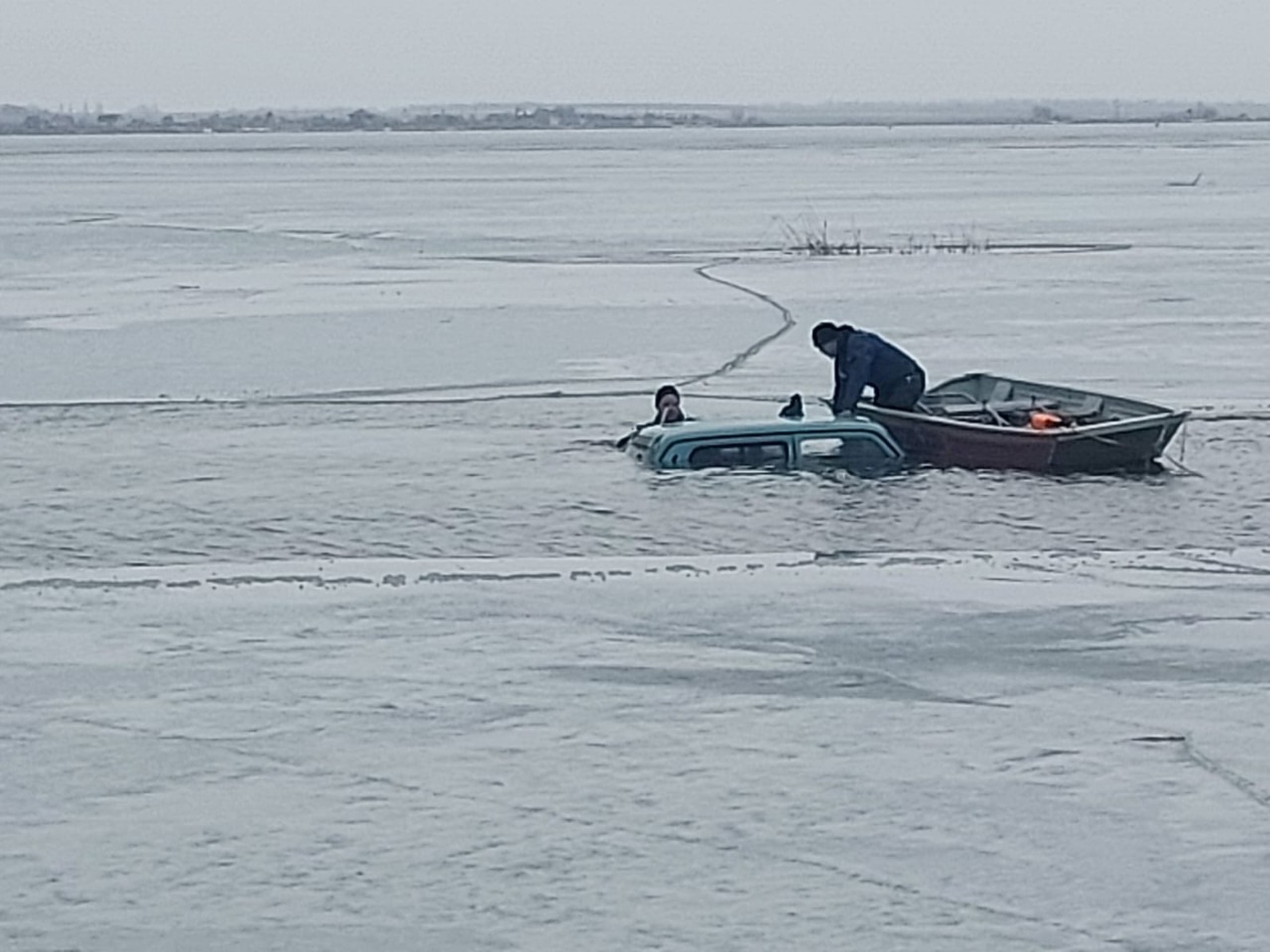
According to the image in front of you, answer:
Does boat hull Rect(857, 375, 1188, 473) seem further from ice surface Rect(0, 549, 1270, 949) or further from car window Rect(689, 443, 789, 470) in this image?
ice surface Rect(0, 549, 1270, 949)

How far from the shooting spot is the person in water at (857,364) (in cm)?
1781

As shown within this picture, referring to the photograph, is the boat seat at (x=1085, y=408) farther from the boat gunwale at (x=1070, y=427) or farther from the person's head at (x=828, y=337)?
the person's head at (x=828, y=337)

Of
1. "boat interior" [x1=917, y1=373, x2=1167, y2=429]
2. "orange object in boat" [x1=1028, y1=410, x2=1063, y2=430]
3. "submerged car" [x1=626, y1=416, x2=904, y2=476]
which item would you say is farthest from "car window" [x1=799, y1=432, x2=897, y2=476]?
"orange object in boat" [x1=1028, y1=410, x2=1063, y2=430]

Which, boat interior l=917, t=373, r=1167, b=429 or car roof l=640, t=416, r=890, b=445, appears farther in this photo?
boat interior l=917, t=373, r=1167, b=429

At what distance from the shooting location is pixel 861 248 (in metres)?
45.2

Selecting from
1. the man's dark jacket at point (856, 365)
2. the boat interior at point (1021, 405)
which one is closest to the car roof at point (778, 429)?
the man's dark jacket at point (856, 365)

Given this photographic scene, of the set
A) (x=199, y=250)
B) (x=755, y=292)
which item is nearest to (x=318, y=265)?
(x=199, y=250)

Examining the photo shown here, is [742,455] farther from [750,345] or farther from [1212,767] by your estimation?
[750,345]

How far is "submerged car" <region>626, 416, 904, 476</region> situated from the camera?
17359 mm

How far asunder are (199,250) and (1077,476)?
31.2m

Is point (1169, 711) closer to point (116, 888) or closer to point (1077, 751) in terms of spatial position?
point (1077, 751)

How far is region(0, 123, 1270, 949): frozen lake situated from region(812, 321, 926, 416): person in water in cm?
105

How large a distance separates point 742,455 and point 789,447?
0.35 metres

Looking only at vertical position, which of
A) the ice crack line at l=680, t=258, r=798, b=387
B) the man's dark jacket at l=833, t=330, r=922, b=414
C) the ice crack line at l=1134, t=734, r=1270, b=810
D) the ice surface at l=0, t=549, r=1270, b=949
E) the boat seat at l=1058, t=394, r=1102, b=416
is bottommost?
the ice crack line at l=680, t=258, r=798, b=387
